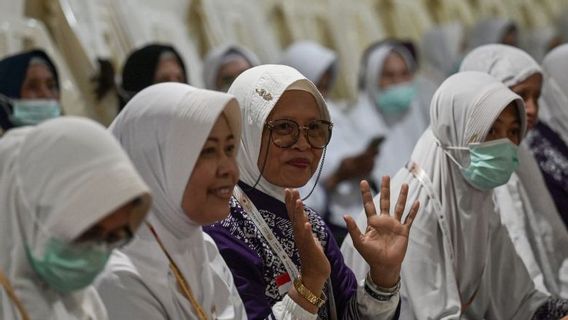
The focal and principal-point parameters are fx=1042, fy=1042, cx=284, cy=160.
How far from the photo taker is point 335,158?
4914mm

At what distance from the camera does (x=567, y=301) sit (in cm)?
311

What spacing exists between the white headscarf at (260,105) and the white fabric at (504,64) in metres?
1.21

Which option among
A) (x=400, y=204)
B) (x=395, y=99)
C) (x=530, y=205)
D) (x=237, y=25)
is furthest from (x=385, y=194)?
(x=237, y=25)

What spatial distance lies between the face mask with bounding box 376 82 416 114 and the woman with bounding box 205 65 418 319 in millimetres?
3072

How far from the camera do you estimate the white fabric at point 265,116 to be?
2459mm

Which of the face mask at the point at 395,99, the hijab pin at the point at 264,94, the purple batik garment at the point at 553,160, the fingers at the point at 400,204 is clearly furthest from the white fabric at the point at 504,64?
the face mask at the point at 395,99

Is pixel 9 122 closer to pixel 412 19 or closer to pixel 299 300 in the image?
pixel 299 300

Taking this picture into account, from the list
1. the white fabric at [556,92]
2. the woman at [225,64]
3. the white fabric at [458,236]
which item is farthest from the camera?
the woman at [225,64]

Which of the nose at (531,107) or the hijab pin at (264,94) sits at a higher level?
the hijab pin at (264,94)

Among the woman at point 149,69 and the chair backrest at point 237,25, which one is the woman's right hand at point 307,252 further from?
the chair backrest at point 237,25

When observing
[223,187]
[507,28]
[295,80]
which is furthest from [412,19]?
[223,187]

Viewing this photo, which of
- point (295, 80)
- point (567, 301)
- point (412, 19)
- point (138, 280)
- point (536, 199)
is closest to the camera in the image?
point (138, 280)

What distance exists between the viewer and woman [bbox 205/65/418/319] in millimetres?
2338

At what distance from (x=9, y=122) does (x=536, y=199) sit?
185 cm
